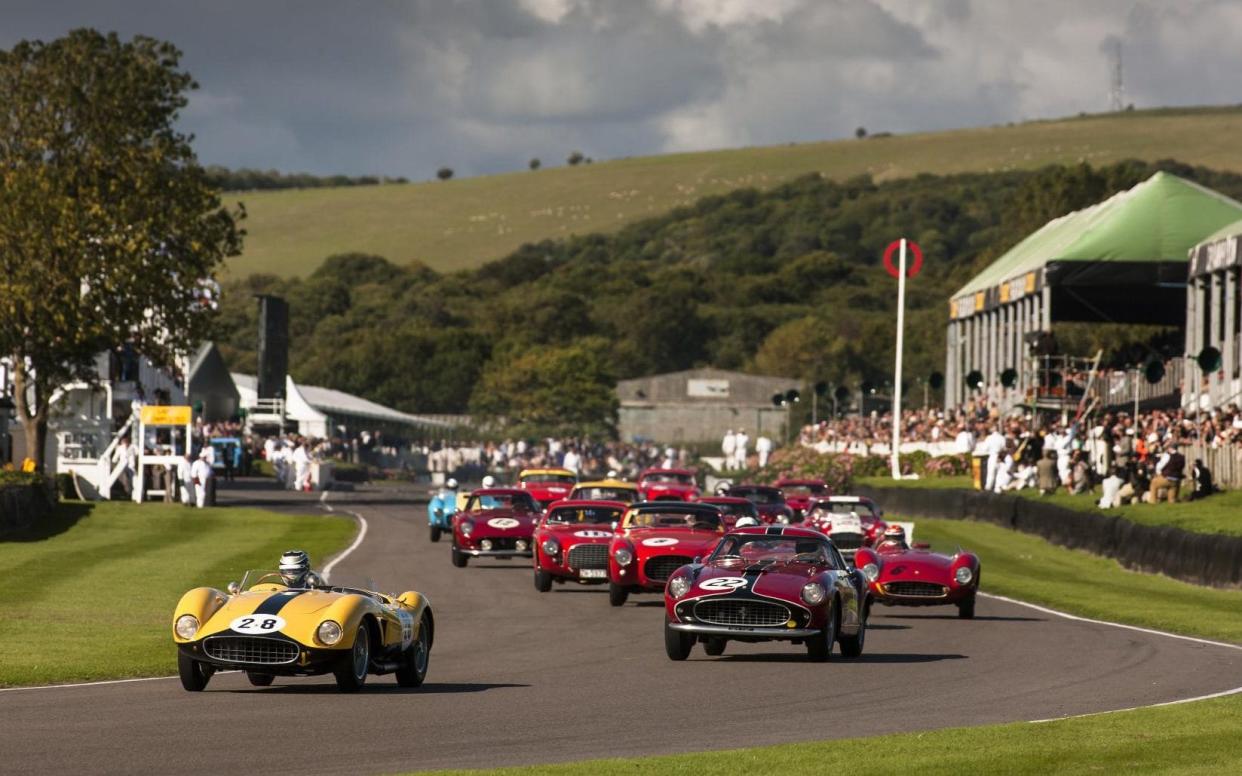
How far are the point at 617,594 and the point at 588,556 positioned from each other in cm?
219

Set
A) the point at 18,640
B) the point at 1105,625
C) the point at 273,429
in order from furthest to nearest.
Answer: the point at 273,429 < the point at 1105,625 < the point at 18,640

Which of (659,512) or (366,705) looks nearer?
(366,705)

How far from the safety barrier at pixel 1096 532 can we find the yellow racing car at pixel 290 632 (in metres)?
17.9

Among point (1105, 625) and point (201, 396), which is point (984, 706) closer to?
point (1105, 625)

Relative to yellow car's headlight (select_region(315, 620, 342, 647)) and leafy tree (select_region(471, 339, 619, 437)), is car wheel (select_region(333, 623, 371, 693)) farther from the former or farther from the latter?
leafy tree (select_region(471, 339, 619, 437))

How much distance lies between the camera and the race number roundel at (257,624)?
15.5 meters

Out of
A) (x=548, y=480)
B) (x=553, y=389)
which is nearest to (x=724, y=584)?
(x=548, y=480)

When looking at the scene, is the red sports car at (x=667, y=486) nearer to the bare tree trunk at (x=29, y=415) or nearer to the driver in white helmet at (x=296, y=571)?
the bare tree trunk at (x=29, y=415)

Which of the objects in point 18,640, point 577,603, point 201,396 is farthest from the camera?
point 201,396

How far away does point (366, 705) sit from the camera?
1521cm

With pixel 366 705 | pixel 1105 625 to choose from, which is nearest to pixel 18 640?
pixel 366 705

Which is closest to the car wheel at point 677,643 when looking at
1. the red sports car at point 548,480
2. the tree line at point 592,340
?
the red sports car at point 548,480

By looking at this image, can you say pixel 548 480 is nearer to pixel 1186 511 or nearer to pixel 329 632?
pixel 1186 511

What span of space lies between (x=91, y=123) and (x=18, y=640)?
41.8m
